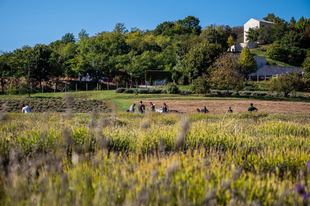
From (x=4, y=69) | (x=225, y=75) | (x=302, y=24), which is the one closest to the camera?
(x=225, y=75)

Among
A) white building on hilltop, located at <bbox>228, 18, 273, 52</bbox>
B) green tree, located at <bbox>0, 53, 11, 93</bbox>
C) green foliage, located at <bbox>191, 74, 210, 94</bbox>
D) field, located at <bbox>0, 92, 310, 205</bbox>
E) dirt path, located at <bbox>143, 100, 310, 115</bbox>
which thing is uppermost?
white building on hilltop, located at <bbox>228, 18, 273, 52</bbox>

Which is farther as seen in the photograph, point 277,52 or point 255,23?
point 255,23

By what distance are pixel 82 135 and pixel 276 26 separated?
100833 mm

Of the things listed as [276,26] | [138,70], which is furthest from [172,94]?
[276,26]

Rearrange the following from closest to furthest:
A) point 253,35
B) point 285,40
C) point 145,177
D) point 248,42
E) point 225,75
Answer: point 145,177
point 225,75
point 285,40
point 248,42
point 253,35

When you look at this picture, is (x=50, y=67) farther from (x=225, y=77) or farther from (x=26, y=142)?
(x=26, y=142)

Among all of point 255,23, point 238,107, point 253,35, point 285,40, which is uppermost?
point 255,23

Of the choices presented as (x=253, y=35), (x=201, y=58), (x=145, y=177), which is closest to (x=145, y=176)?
(x=145, y=177)

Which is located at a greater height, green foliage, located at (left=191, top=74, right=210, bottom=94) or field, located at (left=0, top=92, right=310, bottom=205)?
green foliage, located at (left=191, top=74, right=210, bottom=94)

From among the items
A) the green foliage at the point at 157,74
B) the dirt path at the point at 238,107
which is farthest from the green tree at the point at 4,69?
the green foliage at the point at 157,74

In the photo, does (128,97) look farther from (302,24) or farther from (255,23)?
(302,24)

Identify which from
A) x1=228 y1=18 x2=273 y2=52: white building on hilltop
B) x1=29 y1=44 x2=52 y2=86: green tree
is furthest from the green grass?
x1=228 y1=18 x2=273 y2=52: white building on hilltop

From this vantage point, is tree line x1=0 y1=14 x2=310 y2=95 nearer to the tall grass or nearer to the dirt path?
Result: the dirt path

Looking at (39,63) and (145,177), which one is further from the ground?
(39,63)
